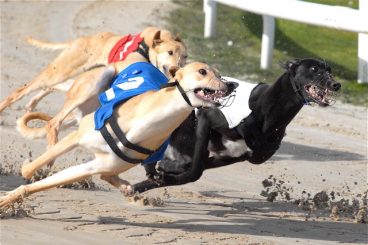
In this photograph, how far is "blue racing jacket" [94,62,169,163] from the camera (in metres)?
5.43

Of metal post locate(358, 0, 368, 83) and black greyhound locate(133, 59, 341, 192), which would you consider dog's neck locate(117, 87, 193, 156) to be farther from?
metal post locate(358, 0, 368, 83)

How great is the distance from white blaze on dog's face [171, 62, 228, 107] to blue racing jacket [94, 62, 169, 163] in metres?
0.49

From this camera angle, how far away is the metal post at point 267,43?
10844 millimetres

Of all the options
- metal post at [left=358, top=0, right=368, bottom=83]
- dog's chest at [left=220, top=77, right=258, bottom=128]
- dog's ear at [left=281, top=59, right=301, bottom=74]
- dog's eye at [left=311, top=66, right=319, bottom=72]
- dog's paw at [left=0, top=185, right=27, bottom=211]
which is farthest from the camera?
metal post at [left=358, top=0, right=368, bottom=83]

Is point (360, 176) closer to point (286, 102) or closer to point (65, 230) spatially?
point (286, 102)

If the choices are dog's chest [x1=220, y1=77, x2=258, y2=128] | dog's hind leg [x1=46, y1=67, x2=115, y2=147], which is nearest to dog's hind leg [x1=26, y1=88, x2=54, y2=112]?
dog's hind leg [x1=46, y1=67, x2=115, y2=147]

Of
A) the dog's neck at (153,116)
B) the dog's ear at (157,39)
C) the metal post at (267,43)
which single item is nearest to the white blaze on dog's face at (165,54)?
the dog's ear at (157,39)

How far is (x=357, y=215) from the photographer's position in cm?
627

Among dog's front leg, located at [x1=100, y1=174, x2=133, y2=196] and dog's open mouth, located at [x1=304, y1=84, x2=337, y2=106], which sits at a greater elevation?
dog's open mouth, located at [x1=304, y1=84, x2=337, y2=106]

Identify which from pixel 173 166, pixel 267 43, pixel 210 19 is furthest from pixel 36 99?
pixel 210 19

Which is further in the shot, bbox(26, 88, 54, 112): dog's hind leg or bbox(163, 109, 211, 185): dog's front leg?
bbox(26, 88, 54, 112): dog's hind leg

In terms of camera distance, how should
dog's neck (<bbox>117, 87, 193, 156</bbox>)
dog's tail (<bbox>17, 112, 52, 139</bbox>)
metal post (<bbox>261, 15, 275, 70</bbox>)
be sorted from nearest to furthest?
dog's neck (<bbox>117, 87, 193, 156</bbox>), dog's tail (<bbox>17, 112, 52, 139</bbox>), metal post (<bbox>261, 15, 275, 70</bbox>)

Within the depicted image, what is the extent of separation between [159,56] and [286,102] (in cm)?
126

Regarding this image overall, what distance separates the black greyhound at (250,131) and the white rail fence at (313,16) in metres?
3.51
